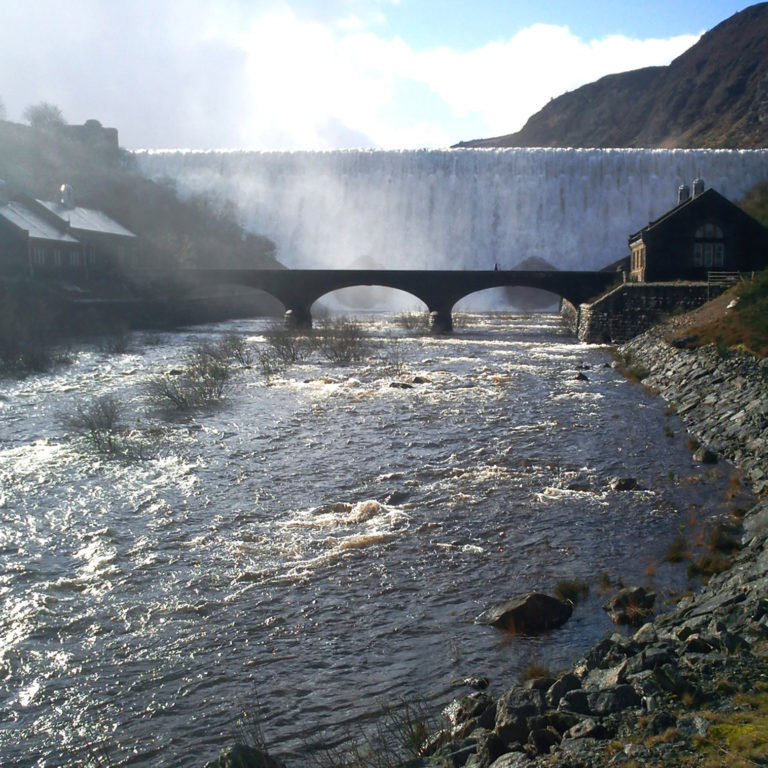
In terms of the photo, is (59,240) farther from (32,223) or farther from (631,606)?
(631,606)

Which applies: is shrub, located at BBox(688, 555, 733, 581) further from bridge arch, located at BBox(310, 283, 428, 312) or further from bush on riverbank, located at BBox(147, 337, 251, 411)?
bridge arch, located at BBox(310, 283, 428, 312)

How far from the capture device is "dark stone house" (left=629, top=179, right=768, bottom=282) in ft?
136

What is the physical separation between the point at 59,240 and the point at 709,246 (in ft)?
115

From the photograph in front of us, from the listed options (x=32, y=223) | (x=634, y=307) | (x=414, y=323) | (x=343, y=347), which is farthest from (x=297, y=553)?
(x=32, y=223)

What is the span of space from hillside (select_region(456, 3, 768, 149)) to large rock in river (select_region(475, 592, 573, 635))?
367 ft

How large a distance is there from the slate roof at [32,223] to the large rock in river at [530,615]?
4408 centimetres

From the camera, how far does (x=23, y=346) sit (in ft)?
106

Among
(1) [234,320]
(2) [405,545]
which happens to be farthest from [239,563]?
(1) [234,320]

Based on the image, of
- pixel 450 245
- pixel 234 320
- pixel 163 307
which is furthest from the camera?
pixel 450 245

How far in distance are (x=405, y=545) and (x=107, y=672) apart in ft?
15.0

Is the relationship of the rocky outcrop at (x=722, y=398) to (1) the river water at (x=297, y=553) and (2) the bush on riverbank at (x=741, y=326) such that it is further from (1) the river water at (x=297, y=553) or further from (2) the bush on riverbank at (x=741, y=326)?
(1) the river water at (x=297, y=553)

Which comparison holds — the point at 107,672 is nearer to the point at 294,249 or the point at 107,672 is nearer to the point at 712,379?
the point at 712,379

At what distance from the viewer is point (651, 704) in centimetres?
617

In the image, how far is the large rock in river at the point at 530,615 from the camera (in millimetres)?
9227
